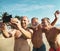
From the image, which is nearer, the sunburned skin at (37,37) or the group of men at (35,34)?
the group of men at (35,34)

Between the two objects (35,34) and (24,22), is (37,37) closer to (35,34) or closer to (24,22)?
(35,34)

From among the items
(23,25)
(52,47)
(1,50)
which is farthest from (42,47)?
(1,50)

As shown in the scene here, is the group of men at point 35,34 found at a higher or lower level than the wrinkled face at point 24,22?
lower

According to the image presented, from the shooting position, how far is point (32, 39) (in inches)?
127

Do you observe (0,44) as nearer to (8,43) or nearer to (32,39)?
(8,43)

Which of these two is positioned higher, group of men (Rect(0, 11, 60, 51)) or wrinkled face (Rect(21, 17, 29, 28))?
wrinkled face (Rect(21, 17, 29, 28))

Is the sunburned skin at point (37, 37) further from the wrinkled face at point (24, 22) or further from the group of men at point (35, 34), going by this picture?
the wrinkled face at point (24, 22)

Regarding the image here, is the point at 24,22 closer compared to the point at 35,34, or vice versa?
the point at 24,22

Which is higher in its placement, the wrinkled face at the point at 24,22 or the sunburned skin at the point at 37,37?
the wrinkled face at the point at 24,22

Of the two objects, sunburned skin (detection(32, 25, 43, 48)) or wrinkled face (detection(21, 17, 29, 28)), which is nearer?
wrinkled face (detection(21, 17, 29, 28))

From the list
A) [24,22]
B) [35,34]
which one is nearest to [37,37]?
[35,34]

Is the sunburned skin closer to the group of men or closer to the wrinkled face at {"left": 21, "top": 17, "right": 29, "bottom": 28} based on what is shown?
the group of men

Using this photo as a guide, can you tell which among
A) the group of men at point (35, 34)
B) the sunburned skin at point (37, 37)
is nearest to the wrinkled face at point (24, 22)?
the group of men at point (35, 34)

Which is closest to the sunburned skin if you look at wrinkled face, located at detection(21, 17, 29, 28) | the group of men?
the group of men
